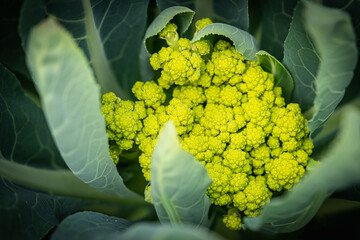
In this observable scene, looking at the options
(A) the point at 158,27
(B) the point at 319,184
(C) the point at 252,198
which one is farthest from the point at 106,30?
(B) the point at 319,184

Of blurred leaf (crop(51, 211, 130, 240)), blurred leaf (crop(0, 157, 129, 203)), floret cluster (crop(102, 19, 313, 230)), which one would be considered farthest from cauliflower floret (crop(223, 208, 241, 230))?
blurred leaf (crop(0, 157, 129, 203))

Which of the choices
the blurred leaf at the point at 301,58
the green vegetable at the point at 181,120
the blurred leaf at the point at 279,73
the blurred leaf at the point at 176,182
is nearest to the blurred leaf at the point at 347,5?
the green vegetable at the point at 181,120

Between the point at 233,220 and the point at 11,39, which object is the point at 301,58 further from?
the point at 11,39

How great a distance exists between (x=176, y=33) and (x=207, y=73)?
0.18 meters

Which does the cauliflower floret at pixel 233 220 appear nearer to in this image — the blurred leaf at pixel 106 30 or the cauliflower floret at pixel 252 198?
the cauliflower floret at pixel 252 198

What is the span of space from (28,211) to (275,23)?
1161 mm

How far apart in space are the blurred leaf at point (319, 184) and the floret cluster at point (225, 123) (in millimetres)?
125

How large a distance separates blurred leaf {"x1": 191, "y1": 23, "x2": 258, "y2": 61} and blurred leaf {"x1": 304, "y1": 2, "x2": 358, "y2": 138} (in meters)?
0.27

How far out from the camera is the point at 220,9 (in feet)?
4.49

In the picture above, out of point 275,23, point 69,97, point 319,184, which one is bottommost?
point 319,184

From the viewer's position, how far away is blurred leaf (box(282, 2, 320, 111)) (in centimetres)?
108

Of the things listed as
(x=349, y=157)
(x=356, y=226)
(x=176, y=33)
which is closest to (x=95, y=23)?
(x=176, y=33)

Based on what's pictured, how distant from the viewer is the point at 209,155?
43.6 inches

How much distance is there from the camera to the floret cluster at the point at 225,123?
A: 1.10 meters
